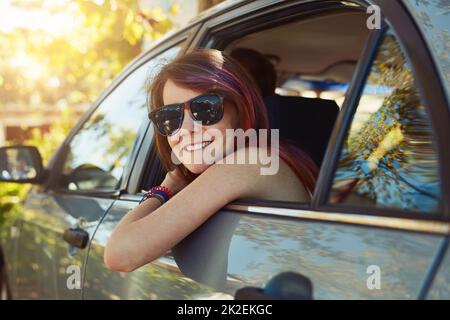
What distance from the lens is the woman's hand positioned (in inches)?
91.8

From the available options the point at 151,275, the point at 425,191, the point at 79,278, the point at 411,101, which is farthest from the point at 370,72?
the point at 79,278

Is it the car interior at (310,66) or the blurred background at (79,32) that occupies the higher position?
the blurred background at (79,32)

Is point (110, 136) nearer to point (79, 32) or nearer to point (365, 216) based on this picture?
point (365, 216)

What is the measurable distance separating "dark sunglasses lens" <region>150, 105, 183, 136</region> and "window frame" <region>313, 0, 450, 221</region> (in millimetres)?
651

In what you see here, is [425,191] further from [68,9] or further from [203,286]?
[68,9]

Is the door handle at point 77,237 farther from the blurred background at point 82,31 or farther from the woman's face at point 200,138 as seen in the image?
the blurred background at point 82,31

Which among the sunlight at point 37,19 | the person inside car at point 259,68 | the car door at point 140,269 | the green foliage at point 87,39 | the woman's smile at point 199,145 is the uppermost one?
the sunlight at point 37,19

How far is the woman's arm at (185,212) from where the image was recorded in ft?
6.34

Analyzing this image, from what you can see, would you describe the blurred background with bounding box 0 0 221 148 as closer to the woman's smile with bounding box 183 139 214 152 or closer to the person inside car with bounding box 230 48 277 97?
the person inside car with bounding box 230 48 277 97

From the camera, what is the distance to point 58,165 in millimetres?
3621

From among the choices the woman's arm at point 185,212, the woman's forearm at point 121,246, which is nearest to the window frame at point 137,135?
the woman's forearm at point 121,246

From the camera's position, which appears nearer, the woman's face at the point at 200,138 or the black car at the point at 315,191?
the black car at the point at 315,191

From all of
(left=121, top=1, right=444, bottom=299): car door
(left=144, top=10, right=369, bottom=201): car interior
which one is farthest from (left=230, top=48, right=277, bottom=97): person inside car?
(left=121, top=1, right=444, bottom=299): car door
